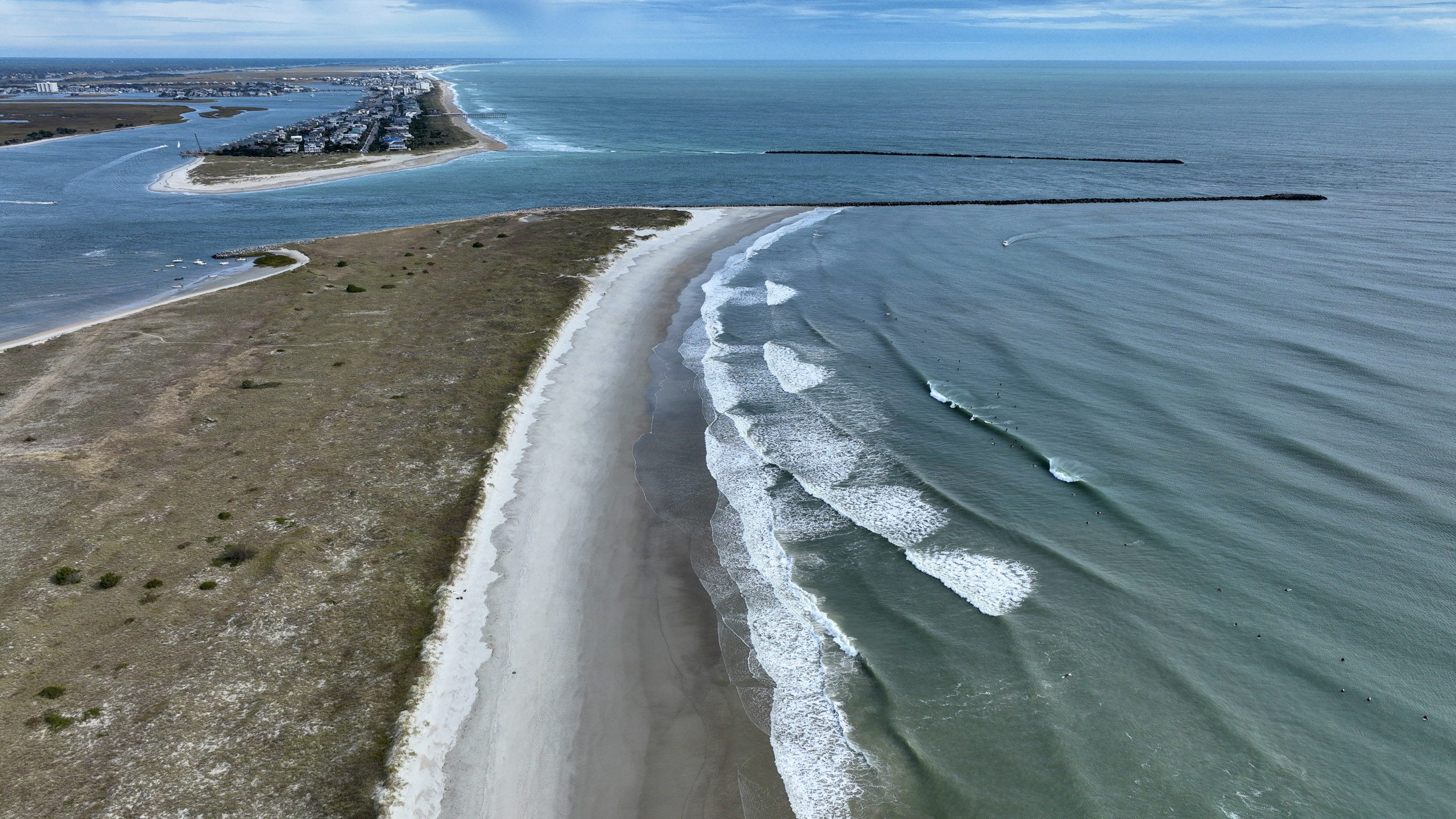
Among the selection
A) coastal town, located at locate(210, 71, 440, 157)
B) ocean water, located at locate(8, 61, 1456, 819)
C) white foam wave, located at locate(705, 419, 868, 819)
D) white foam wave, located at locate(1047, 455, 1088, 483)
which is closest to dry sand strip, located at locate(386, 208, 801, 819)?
white foam wave, located at locate(705, 419, 868, 819)

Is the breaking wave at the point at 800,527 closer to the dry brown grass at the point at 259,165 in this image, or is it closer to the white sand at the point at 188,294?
the white sand at the point at 188,294

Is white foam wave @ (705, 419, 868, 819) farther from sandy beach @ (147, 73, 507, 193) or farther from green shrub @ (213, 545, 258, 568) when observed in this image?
sandy beach @ (147, 73, 507, 193)

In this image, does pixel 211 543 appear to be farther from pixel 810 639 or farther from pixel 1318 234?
pixel 1318 234

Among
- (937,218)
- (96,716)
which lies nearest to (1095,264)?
(937,218)

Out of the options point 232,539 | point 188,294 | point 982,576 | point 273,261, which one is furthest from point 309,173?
point 982,576

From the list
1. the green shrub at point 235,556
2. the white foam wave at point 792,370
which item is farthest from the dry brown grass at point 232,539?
the white foam wave at point 792,370
